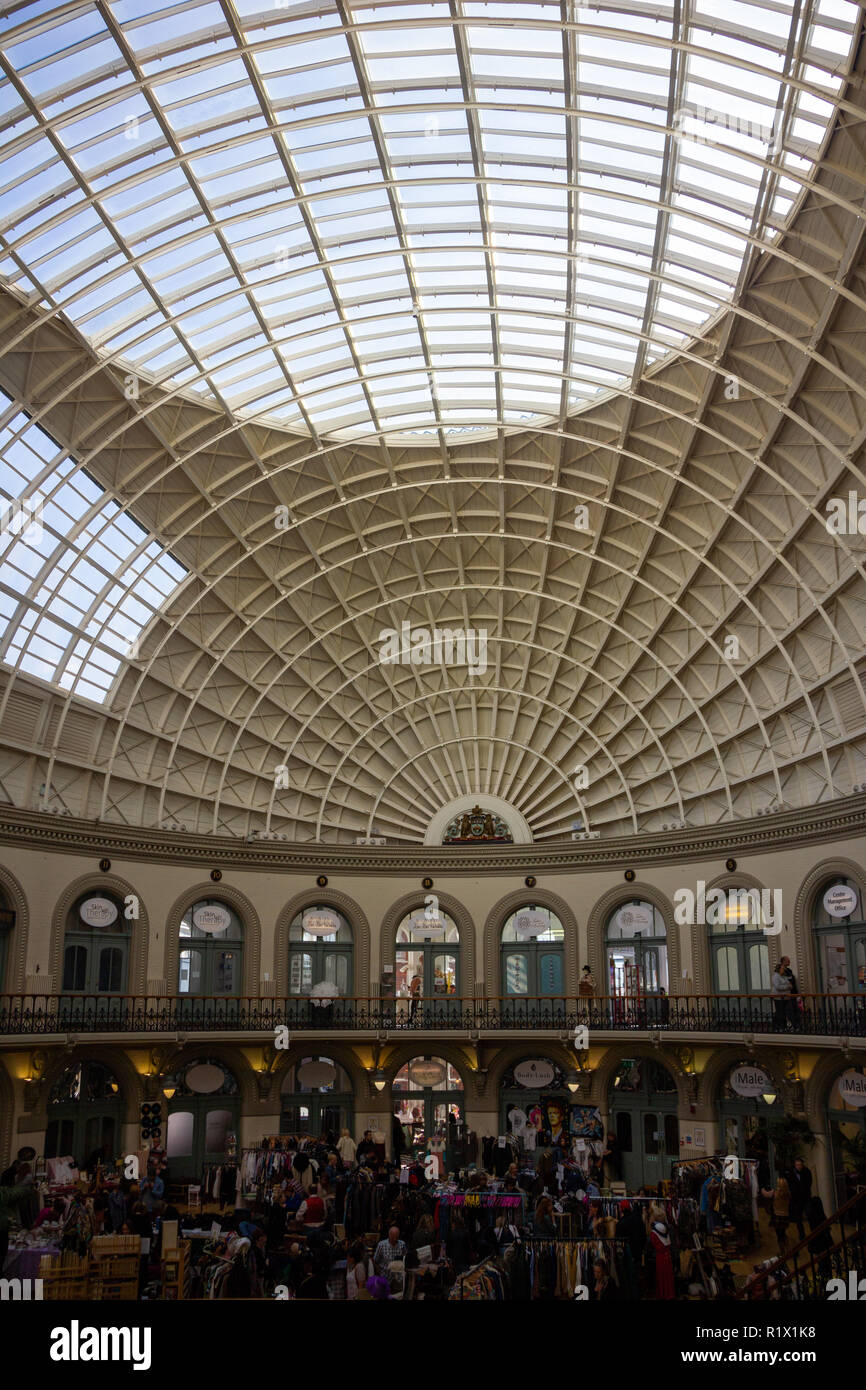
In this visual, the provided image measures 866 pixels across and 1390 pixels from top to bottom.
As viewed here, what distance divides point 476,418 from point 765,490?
37.2 feet

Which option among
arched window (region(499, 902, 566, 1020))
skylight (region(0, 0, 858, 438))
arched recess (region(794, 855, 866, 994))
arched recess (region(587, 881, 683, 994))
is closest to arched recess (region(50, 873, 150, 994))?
arched window (region(499, 902, 566, 1020))

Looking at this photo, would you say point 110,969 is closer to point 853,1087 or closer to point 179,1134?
point 179,1134

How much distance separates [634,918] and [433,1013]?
8546 mm

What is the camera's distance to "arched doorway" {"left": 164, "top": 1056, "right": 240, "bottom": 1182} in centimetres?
3712

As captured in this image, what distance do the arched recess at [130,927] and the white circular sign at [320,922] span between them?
6626mm

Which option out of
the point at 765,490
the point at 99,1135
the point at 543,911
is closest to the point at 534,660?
the point at 543,911

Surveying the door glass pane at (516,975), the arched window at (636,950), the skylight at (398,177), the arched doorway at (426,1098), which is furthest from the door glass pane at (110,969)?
the skylight at (398,177)

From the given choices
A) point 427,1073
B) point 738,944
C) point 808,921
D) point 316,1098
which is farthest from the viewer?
point 427,1073

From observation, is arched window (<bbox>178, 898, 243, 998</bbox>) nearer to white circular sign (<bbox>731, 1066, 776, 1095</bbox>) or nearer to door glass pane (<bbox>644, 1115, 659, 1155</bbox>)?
door glass pane (<bbox>644, 1115, 659, 1155</bbox>)

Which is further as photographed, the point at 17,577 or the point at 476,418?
the point at 476,418

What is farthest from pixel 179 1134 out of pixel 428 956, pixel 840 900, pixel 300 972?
pixel 840 900

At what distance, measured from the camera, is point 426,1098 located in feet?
133

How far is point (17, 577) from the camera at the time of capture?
32.2 meters
